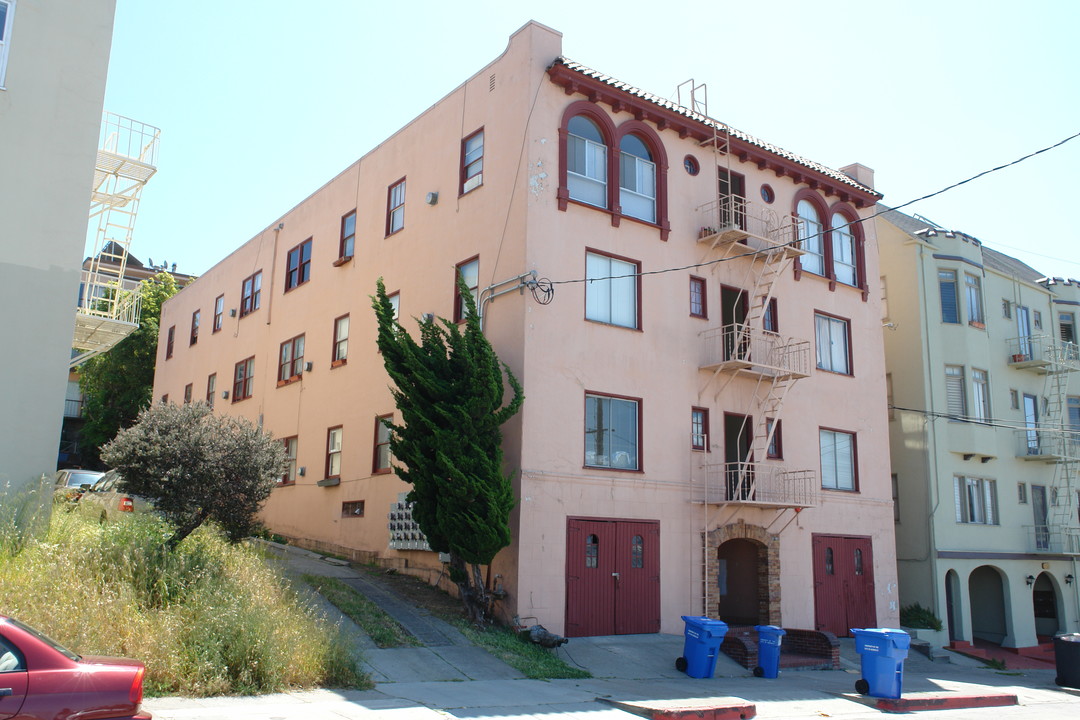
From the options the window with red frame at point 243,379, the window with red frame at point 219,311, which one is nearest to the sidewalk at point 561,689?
the window with red frame at point 243,379

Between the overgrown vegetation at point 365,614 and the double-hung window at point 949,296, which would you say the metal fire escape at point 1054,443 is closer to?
the double-hung window at point 949,296

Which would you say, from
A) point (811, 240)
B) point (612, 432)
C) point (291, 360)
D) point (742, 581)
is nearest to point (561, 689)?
point (612, 432)

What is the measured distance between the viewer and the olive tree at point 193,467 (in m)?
14.3

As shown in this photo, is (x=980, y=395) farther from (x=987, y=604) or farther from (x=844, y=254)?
(x=844, y=254)

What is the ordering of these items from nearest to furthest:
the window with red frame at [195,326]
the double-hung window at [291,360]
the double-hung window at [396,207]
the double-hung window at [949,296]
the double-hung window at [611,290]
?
1. the double-hung window at [611,290]
2. the double-hung window at [396,207]
3. the double-hung window at [291,360]
4. the double-hung window at [949,296]
5. the window with red frame at [195,326]

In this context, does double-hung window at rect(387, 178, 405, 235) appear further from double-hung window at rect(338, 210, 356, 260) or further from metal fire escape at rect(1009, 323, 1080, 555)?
metal fire escape at rect(1009, 323, 1080, 555)

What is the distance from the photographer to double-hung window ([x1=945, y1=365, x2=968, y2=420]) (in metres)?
27.6

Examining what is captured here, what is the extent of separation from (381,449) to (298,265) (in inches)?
331

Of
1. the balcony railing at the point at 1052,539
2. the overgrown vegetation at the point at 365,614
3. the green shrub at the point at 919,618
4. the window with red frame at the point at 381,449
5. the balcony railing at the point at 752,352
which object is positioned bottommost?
the green shrub at the point at 919,618

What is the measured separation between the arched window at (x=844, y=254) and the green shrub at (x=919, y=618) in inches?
358

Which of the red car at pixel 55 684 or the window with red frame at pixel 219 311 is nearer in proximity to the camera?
the red car at pixel 55 684

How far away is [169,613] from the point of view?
11.9 metres

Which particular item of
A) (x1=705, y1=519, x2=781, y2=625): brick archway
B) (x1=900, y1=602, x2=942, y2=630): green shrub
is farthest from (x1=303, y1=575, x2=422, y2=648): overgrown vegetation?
(x1=900, y1=602, x2=942, y2=630): green shrub

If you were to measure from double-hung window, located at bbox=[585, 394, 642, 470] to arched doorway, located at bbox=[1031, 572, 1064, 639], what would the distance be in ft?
60.8
